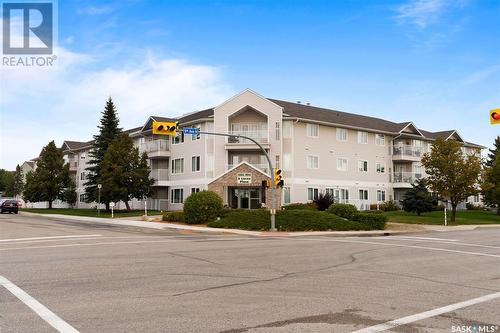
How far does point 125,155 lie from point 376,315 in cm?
4389

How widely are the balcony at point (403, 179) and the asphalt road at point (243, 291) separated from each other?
38992 millimetres

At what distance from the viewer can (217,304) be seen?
790cm

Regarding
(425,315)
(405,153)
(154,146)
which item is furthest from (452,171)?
(425,315)

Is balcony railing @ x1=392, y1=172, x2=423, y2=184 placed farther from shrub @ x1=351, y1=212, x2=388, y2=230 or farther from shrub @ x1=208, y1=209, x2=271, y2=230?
shrub @ x1=208, y1=209, x2=271, y2=230

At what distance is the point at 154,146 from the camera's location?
52062mm

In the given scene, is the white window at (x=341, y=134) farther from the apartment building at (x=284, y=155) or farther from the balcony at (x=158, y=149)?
the balcony at (x=158, y=149)

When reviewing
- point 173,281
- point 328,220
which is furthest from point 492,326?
point 328,220

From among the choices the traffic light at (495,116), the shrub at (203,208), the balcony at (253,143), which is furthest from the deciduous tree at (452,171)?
→ the traffic light at (495,116)

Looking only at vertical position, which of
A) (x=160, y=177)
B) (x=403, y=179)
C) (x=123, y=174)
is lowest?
(x=403, y=179)

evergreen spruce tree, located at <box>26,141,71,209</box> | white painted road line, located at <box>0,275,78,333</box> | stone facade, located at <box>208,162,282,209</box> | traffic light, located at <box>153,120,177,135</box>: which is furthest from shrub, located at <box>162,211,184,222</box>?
evergreen spruce tree, located at <box>26,141,71,209</box>

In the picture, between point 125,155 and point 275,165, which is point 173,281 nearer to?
point 275,165

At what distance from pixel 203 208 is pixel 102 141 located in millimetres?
27688

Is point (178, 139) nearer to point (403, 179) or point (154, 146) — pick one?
point (154, 146)

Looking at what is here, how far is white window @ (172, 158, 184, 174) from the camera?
1951 inches
